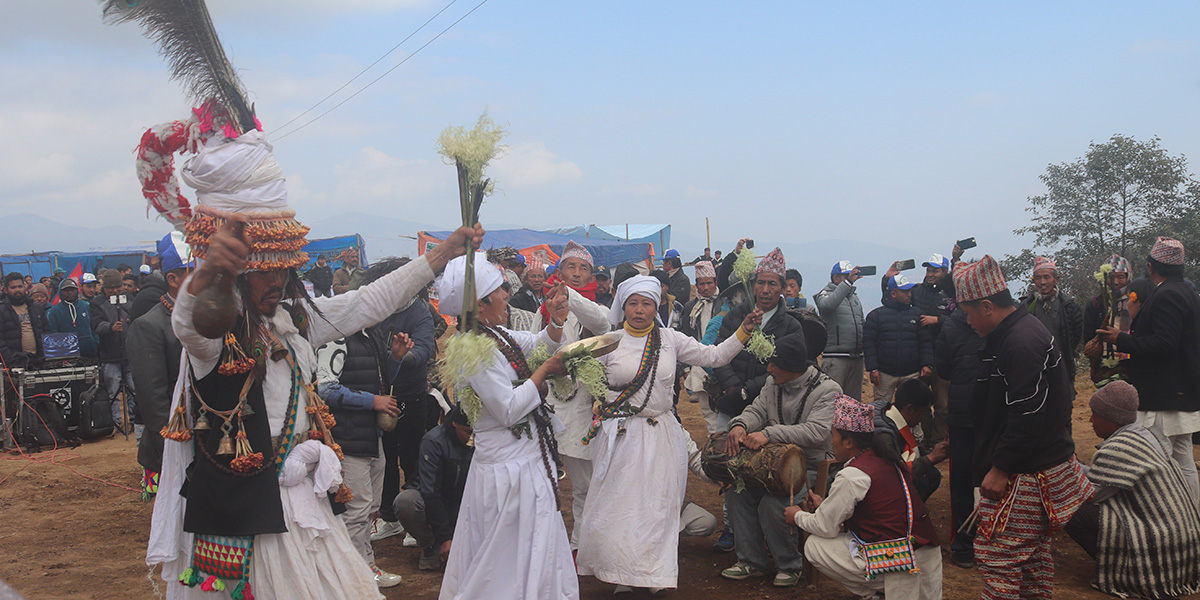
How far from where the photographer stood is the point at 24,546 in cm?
759

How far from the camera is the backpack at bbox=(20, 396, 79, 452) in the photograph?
462 inches

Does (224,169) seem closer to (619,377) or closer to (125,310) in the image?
(619,377)

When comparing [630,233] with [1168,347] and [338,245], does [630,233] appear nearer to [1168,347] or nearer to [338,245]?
[338,245]

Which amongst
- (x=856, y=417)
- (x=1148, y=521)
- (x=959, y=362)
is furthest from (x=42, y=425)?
(x=1148, y=521)

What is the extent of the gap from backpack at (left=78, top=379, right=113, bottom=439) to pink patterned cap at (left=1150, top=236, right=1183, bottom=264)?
13222mm

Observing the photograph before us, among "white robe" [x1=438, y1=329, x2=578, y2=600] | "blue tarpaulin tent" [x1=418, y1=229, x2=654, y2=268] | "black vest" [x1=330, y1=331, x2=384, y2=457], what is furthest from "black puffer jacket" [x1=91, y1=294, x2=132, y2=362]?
"blue tarpaulin tent" [x1=418, y1=229, x2=654, y2=268]

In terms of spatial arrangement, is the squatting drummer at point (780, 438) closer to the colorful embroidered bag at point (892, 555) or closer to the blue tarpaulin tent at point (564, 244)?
the colorful embroidered bag at point (892, 555)

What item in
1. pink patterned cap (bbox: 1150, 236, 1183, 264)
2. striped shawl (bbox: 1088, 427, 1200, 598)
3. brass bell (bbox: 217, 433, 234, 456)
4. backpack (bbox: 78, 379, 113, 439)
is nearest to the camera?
brass bell (bbox: 217, 433, 234, 456)

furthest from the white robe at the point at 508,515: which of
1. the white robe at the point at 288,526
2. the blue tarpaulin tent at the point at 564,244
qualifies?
the blue tarpaulin tent at the point at 564,244

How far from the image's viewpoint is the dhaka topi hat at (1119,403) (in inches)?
219

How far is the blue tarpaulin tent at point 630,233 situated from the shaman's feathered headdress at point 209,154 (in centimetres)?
2778

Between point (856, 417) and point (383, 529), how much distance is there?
4.57m

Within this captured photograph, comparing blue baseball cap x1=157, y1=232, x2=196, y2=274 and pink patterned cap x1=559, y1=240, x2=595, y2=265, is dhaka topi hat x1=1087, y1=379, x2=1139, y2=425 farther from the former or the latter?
blue baseball cap x1=157, y1=232, x2=196, y2=274

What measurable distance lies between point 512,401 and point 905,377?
6.53 metres
